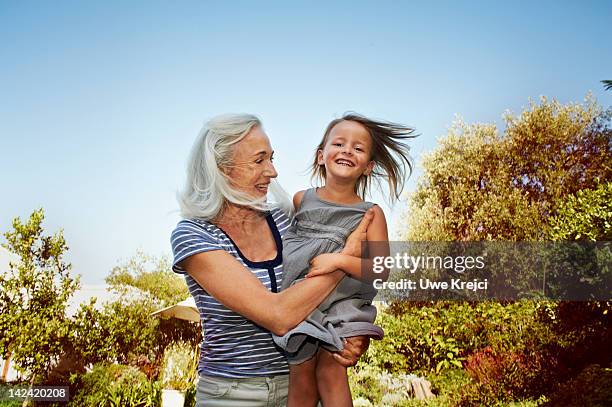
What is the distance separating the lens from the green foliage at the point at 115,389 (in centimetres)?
1244

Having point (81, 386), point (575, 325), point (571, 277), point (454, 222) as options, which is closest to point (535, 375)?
point (575, 325)

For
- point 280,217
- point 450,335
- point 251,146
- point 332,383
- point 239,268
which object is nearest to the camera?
point 239,268

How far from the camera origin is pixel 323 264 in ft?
8.40

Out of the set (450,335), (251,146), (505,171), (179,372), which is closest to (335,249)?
(251,146)

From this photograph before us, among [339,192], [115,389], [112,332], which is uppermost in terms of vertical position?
[339,192]

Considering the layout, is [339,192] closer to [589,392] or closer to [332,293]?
[332,293]

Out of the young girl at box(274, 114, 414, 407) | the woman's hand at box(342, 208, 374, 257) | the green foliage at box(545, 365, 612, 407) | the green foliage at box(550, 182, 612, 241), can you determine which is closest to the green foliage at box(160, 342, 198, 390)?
the green foliage at box(545, 365, 612, 407)

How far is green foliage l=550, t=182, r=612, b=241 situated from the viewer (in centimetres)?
1116

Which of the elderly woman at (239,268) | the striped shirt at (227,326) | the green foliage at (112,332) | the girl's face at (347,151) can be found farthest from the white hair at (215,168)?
the green foliage at (112,332)

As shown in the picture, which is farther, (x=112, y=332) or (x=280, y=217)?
(x=112, y=332)

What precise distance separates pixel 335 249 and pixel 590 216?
10135 mm

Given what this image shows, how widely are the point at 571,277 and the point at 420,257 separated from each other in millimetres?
5172

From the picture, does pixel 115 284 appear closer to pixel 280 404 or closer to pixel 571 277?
pixel 571 277

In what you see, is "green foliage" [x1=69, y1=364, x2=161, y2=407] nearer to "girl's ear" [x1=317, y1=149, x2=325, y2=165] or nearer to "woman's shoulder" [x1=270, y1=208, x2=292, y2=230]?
"girl's ear" [x1=317, y1=149, x2=325, y2=165]
